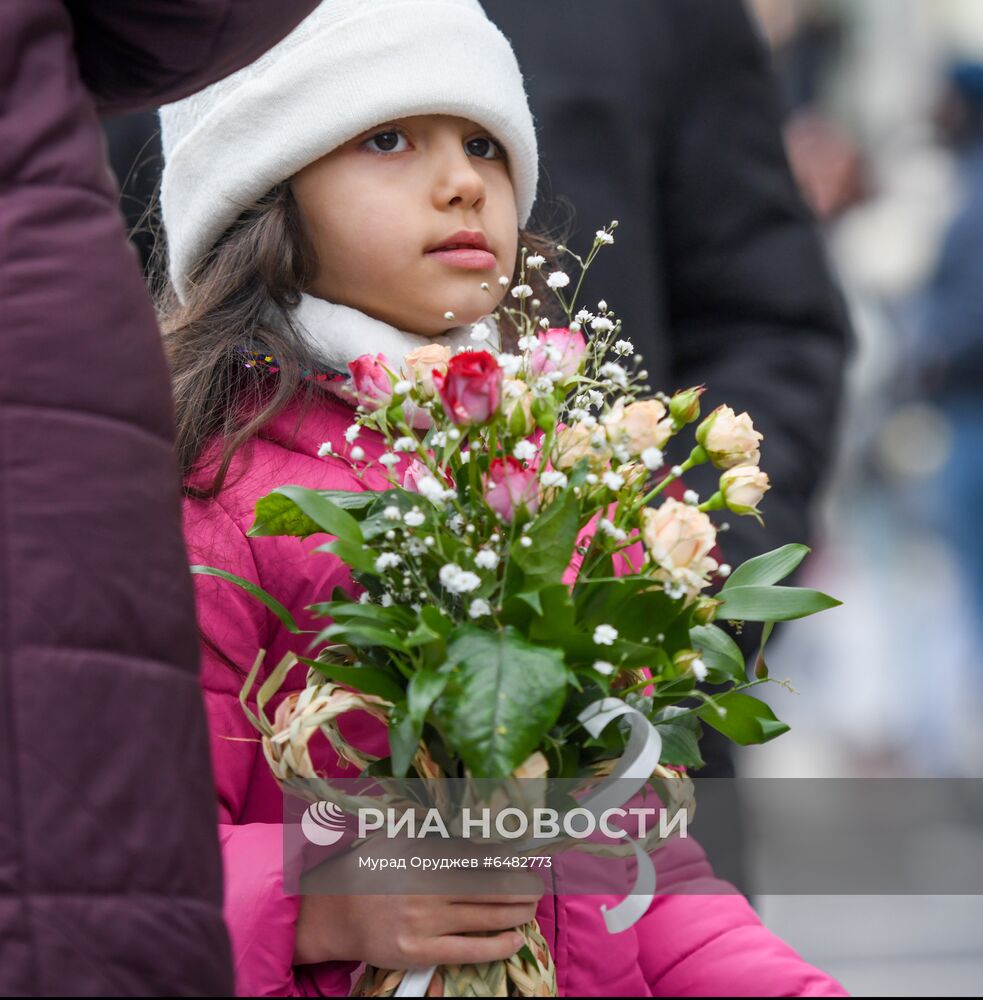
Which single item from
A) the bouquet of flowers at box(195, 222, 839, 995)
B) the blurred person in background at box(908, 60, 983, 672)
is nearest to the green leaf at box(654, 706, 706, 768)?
the bouquet of flowers at box(195, 222, 839, 995)

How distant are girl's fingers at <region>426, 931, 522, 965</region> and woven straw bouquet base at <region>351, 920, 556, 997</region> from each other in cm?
2

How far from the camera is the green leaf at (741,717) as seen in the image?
1414 millimetres

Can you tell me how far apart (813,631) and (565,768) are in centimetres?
443

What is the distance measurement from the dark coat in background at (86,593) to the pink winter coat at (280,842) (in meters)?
0.46

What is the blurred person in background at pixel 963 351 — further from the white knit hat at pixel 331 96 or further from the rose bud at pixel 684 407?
the rose bud at pixel 684 407

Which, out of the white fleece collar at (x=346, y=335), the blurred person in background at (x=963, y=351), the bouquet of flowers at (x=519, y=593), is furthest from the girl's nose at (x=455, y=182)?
the blurred person in background at (x=963, y=351)

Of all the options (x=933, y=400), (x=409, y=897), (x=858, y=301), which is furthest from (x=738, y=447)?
(x=858, y=301)

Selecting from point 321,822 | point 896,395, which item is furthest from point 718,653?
point 896,395

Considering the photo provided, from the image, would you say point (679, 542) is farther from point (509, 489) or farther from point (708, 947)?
point (708, 947)

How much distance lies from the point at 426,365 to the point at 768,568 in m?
0.38

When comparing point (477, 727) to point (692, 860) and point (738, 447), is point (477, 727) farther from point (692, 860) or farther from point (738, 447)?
point (692, 860)

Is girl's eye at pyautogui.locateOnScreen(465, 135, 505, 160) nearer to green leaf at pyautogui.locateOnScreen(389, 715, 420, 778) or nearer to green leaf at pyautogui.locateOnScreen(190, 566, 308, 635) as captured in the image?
green leaf at pyautogui.locateOnScreen(190, 566, 308, 635)

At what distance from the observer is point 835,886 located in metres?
4.41

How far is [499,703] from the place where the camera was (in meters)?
1.19
